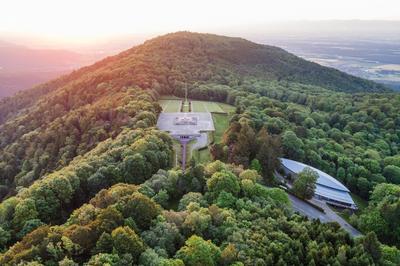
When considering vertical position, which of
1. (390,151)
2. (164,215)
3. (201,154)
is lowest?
(390,151)

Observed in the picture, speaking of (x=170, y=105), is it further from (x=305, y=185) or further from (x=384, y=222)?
(x=384, y=222)

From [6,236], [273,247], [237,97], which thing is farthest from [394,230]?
[237,97]

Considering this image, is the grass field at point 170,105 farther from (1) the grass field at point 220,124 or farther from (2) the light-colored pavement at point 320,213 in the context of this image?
(2) the light-colored pavement at point 320,213

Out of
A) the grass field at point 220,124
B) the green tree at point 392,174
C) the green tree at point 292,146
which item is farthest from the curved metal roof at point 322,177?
the grass field at point 220,124

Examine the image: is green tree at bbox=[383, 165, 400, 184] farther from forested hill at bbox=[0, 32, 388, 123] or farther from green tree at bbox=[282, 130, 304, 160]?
forested hill at bbox=[0, 32, 388, 123]

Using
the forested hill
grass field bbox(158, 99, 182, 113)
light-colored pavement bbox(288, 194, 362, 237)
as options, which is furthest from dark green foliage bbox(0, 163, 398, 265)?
the forested hill

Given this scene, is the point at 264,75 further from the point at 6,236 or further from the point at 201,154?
the point at 6,236
